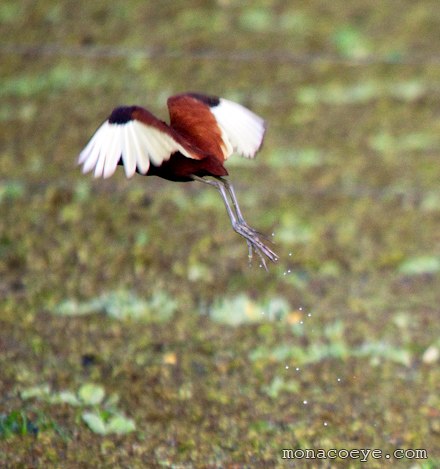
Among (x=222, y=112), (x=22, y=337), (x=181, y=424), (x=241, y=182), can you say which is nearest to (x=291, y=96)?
(x=241, y=182)

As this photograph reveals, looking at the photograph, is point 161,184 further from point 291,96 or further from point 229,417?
point 229,417

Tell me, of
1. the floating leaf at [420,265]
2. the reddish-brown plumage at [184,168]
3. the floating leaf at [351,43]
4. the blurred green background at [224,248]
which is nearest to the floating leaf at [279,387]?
the blurred green background at [224,248]

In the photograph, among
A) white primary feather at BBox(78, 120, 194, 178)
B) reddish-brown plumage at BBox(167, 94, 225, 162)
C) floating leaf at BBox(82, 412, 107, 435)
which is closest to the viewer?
white primary feather at BBox(78, 120, 194, 178)

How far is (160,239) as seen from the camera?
16.8 feet

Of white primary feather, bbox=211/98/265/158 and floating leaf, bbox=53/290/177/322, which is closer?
white primary feather, bbox=211/98/265/158

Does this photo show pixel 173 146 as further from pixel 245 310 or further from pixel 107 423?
pixel 245 310

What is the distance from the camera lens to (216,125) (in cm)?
204

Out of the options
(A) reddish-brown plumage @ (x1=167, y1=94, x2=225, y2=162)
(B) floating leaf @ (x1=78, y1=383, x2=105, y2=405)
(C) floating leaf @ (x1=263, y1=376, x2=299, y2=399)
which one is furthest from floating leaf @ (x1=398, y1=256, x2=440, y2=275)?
(A) reddish-brown plumage @ (x1=167, y1=94, x2=225, y2=162)

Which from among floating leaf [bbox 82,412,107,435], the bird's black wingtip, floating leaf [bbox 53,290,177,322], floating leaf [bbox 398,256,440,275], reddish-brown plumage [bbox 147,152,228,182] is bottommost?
floating leaf [bbox 398,256,440,275]

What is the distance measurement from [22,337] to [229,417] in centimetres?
105

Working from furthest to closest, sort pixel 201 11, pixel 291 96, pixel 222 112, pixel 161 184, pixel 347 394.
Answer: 1. pixel 201 11
2. pixel 291 96
3. pixel 161 184
4. pixel 347 394
5. pixel 222 112

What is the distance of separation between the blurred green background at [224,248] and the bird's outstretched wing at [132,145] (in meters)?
1.52

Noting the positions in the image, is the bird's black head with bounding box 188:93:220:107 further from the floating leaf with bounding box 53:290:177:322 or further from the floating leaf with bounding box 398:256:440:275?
the floating leaf with bounding box 398:256:440:275

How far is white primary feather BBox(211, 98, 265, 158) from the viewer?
2068mm
